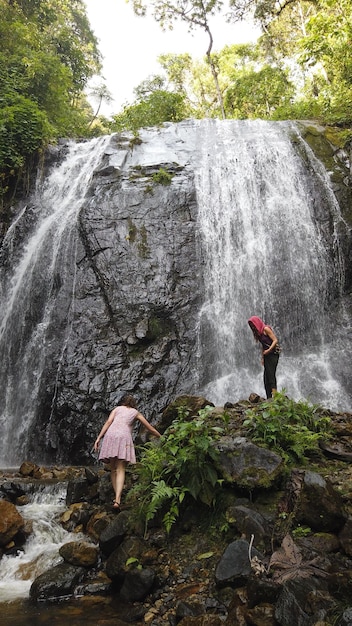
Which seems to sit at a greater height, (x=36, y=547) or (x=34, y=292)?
(x=34, y=292)

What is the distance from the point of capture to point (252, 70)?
23875 millimetres

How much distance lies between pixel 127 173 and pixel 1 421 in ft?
29.3

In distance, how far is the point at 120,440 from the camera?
5.45m

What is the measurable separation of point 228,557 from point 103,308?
27.5 ft

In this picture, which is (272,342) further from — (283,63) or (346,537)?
(283,63)

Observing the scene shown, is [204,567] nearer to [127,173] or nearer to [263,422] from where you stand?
[263,422]

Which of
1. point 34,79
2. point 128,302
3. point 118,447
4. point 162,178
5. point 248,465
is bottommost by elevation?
point 248,465

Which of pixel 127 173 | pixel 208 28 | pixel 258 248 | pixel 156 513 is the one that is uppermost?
pixel 208 28

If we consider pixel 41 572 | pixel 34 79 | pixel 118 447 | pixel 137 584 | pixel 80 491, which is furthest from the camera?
pixel 34 79

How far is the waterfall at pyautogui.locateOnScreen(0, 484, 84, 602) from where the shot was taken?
4.29 metres

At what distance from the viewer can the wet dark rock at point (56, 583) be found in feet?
12.8

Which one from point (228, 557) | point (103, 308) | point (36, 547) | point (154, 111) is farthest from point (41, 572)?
point (154, 111)

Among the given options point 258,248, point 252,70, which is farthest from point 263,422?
point 252,70

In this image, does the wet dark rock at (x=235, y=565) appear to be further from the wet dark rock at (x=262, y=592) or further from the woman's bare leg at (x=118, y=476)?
the woman's bare leg at (x=118, y=476)
